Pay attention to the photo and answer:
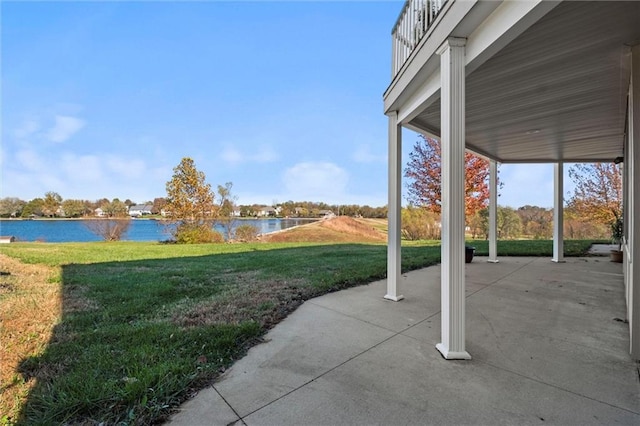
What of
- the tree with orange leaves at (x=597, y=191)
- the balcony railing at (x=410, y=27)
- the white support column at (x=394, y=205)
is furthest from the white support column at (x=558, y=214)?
the balcony railing at (x=410, y=27)

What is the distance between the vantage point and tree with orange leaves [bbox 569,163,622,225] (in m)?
10.4

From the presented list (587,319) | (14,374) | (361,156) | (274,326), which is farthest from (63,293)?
(361,156)

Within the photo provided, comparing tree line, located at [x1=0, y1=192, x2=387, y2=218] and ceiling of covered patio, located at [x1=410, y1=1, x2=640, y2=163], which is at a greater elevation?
ceiling of covered patio, located at [x1=410, y1=1, x2=640, y2=163]

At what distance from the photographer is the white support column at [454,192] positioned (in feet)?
7.89

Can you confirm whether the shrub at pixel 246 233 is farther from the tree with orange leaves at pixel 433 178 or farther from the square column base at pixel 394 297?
the square column base at pixel 394 297

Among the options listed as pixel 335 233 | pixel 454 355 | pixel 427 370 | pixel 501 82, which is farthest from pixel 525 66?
pixel 335 233

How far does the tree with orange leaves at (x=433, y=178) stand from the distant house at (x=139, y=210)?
606 inches

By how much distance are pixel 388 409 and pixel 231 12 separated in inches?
297

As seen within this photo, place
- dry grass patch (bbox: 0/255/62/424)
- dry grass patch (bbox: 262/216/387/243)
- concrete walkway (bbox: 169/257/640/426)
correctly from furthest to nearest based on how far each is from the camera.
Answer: dry grass patch (bbox: 262/216/387/243)
dry grass patch (bbox: 0/255/62/424)
concrete walkway (bbox: 169/257/640/426)

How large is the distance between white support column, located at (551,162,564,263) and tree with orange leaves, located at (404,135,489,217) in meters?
4.77

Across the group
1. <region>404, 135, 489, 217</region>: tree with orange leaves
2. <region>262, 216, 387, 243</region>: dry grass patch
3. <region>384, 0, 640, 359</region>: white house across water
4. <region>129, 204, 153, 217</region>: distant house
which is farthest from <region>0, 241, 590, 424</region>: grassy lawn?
<region>129, 204, 153, 217</region>: distant house

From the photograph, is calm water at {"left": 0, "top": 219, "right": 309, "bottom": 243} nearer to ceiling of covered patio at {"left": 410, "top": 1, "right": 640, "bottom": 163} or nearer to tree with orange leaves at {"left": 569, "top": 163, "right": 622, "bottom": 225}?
ceiling of covered patio at {"left": 410, "top": 1, "right": 640, "bottom": 163}

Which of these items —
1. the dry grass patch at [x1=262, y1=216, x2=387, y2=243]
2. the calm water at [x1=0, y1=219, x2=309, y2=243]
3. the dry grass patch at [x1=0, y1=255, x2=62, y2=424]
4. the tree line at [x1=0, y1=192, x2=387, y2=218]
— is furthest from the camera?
the dry grass patch at [x1=262, y1=216, x2=387, y2=243]

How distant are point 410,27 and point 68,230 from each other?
20.1 meters
